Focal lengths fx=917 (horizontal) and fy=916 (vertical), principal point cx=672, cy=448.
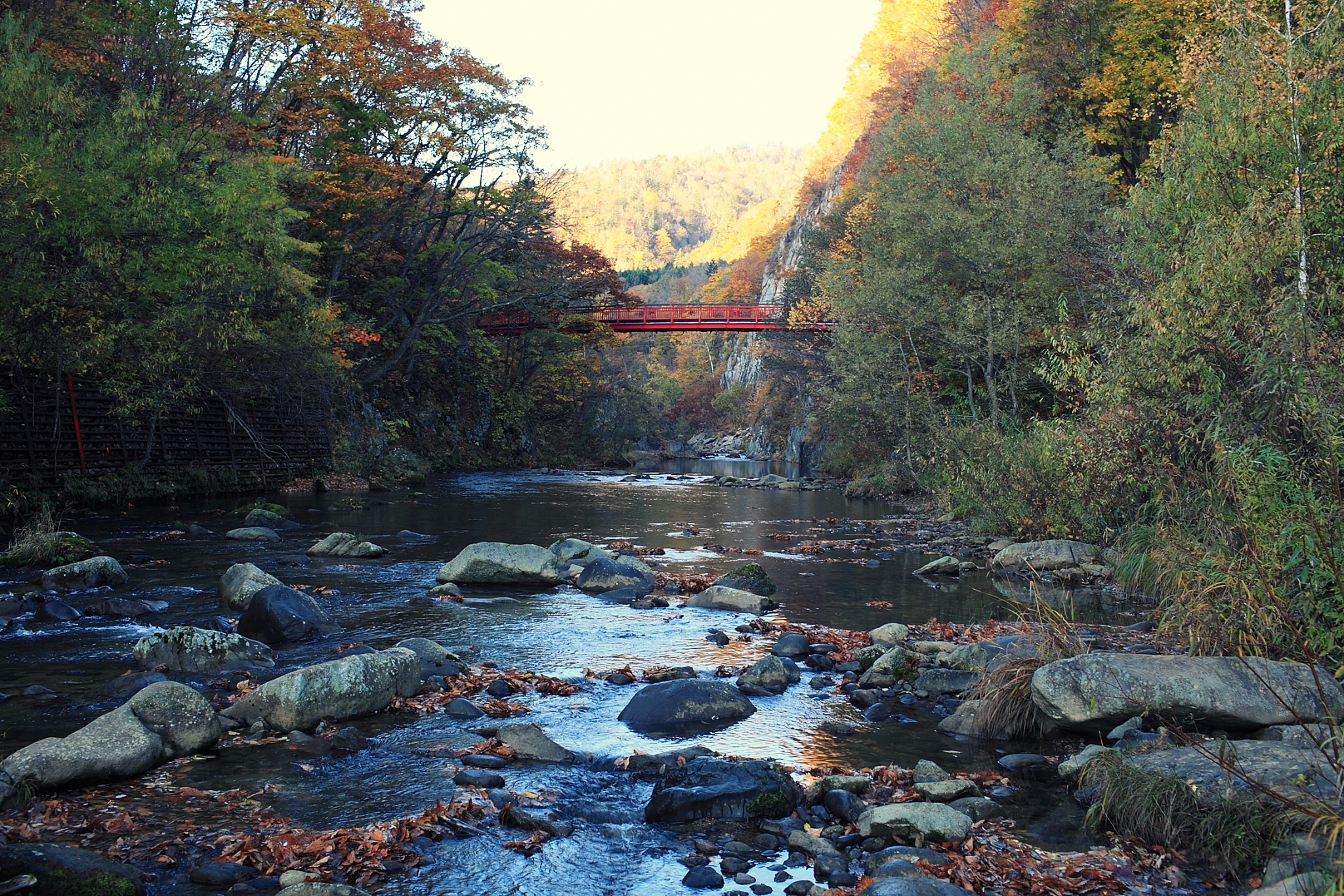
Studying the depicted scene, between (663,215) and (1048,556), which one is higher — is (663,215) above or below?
above

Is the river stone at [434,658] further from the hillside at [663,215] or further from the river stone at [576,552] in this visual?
the hillside at [663,215]

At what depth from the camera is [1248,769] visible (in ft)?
18.8

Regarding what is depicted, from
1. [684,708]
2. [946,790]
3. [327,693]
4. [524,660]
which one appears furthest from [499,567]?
[946,790]

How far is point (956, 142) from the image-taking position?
1078 inches

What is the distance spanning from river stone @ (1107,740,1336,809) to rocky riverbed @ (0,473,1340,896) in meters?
0.04

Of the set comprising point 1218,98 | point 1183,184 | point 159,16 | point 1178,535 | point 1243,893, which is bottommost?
point 1243,893

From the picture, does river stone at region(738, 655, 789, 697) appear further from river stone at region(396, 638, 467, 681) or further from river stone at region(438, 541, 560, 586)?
river stone at region(438, 541, 560, 586)

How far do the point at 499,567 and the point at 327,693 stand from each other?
6710 mm

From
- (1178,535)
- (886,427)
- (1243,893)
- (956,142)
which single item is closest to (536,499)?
(886,427)

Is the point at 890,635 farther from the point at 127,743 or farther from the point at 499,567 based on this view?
the point at 127,743

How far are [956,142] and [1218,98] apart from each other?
16.3 m

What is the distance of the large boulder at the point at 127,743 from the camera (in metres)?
6.22

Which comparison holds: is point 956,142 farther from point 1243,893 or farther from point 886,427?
→ point 1243,893

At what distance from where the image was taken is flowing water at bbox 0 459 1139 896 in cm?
589
